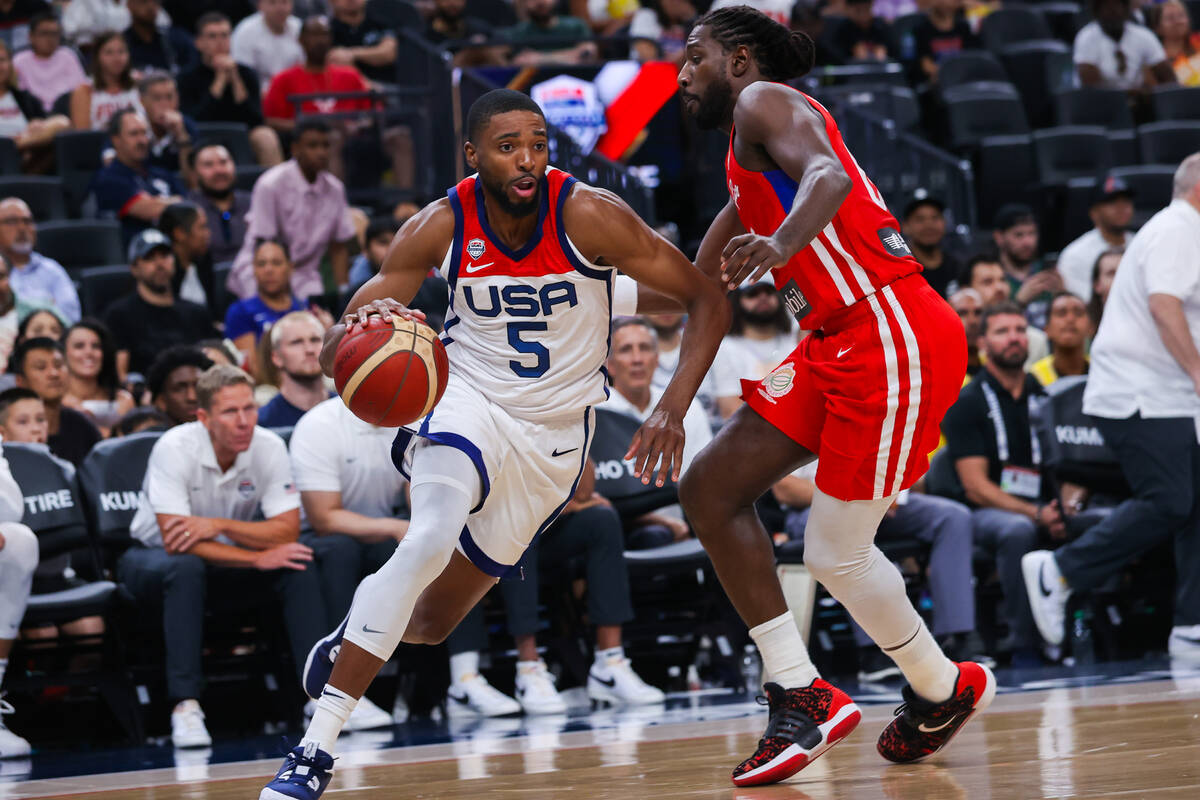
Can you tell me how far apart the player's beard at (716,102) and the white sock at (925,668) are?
1454mm

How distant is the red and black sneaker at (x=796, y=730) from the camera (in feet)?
12.6

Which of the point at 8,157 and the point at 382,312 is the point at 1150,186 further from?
the point at 382,312

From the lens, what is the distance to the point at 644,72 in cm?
1109

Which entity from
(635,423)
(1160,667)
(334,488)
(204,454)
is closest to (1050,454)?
(1160,667)

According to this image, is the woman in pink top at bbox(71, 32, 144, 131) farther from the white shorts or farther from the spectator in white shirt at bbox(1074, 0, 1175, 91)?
the spectator in white shirt at bbox(1074, 0, 1175, 91)

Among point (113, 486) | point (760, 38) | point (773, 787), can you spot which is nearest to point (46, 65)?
point (113, 486)

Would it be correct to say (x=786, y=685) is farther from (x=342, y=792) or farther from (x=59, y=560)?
(x=59, y=560)

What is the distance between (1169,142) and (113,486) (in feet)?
29.4

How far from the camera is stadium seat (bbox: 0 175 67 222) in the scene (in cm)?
966

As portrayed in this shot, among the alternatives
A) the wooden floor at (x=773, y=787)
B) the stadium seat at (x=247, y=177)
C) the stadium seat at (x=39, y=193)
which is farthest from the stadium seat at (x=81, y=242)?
the wooden floor at (x=773, y=787)

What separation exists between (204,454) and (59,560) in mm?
832

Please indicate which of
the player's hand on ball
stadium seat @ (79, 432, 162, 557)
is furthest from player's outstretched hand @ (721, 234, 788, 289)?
stadium seat @ (79, 432, 162, 557)

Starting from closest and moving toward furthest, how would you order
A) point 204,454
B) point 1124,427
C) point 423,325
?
1. point 423,325
2. point 204,454
3. point 1124,427

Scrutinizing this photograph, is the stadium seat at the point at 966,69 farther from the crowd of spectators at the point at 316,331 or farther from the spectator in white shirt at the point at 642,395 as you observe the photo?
the spectator in white shirt at the point at 642,395
